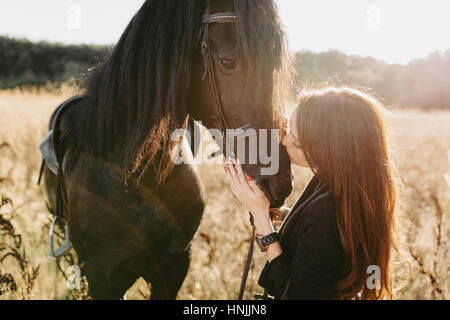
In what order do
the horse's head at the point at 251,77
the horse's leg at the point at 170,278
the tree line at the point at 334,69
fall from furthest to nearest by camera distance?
the tree line at the point at 334,69 < the horse's leg at the point at 170,278 < the horse's head at the point at 251,77

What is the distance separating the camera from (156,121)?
158cm

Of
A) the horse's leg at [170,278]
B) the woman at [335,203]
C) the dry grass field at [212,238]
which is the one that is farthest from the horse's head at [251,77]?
the horse's leg at [170,278]

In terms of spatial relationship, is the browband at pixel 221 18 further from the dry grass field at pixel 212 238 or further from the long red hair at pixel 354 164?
the dry grass field at pixel 212 238

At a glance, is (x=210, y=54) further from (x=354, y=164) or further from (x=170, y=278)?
(x=170, y=278)

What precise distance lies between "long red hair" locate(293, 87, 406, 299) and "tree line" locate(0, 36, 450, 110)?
1793 cm

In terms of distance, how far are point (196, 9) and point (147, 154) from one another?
0.77 m

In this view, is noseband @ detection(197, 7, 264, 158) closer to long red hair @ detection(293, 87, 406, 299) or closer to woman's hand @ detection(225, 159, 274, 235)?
woman's hand @ detection(225, 159, 274, 235)

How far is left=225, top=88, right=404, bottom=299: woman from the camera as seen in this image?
4.90ft

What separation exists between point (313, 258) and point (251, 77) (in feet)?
2.87

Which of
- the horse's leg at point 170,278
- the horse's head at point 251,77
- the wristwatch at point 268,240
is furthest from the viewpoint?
the horse's leg at point 170,278

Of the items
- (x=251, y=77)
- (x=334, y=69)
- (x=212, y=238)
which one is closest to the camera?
(x=251, y=77)

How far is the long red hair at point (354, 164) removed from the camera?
153cm

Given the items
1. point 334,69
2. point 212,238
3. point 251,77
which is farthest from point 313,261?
point 334,69
